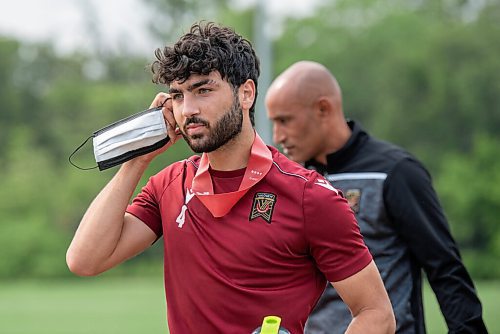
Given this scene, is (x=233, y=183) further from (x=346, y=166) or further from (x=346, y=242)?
(x=346, y=166)

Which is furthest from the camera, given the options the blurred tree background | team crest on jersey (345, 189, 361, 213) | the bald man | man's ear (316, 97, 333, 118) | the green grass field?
the blurred tree background

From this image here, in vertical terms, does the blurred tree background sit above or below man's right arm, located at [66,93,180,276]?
below

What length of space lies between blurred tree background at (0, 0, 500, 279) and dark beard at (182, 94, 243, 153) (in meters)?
37.1

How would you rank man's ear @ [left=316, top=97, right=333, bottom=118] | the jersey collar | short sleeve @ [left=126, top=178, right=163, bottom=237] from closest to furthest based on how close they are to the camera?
the jersey collar, short sleeve @ [left=126, top=178, right=163, bottom=237], man's ear @ [left=316, top=97, right=333, bottom=118]

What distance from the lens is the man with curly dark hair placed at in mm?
3594

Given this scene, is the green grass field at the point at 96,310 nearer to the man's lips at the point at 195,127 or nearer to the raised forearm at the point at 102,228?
the raised forearm at the point at 102,228

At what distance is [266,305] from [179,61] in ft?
3.05

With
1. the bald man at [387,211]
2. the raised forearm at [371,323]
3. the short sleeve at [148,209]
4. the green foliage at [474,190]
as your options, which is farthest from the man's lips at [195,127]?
the green foliage at [474,190]

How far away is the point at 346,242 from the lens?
11.8 ft

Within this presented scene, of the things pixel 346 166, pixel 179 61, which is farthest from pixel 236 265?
pixel 346 166

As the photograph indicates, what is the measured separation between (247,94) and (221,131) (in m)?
0.22

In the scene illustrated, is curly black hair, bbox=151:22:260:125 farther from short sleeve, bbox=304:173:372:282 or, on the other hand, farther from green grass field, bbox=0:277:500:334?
green grass field, bbox=0:277:500:334

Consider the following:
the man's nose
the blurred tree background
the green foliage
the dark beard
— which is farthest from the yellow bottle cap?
the green foliage

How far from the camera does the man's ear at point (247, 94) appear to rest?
12.4ft
